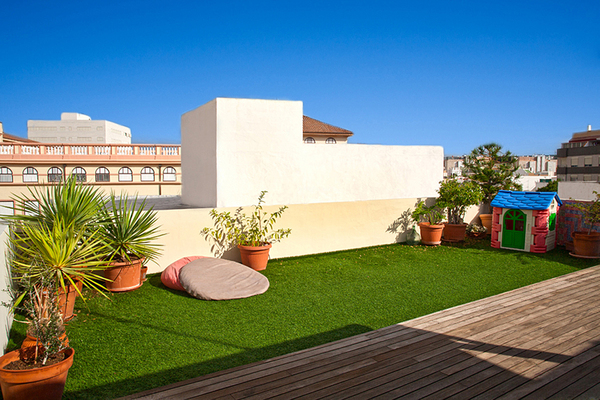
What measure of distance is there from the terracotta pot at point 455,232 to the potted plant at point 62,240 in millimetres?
9297

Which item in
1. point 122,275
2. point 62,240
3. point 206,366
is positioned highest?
point 62,240

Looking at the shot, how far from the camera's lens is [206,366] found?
4.24 metres

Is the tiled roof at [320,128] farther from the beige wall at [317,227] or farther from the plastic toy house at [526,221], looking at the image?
the plastic toy house at [526,221]

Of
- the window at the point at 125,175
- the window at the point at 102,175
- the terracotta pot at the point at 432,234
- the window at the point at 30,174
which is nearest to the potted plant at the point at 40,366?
the terracotta pot at the point at 432,234

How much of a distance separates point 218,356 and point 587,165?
247 ft

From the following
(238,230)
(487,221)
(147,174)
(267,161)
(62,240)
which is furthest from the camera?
(147,174)

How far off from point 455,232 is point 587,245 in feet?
10.4

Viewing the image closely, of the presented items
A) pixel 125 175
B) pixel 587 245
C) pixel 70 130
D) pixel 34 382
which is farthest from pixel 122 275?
pixel 70 130

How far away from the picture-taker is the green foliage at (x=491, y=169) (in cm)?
1398

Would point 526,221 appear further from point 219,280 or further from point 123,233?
point 123,233

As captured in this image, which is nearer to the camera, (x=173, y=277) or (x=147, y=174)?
(x=173, y=277)

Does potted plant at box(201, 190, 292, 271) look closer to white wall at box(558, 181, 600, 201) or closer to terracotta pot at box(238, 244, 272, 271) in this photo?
terracotta pot at box(238, 244, 272, 271)

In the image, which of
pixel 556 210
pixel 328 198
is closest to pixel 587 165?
pixel 556 210

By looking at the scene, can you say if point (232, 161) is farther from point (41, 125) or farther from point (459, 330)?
point (41, 125)
